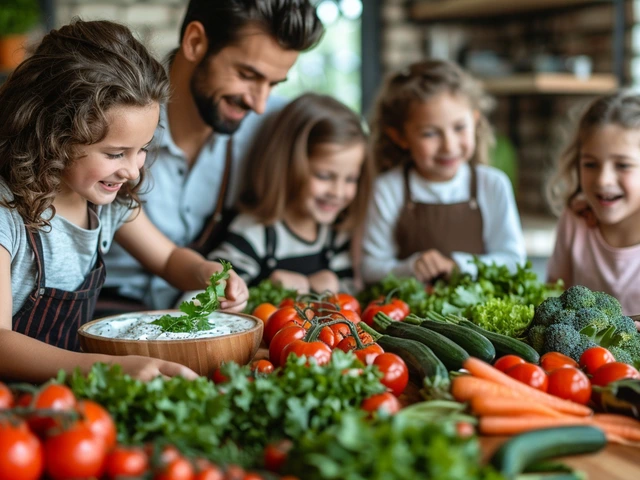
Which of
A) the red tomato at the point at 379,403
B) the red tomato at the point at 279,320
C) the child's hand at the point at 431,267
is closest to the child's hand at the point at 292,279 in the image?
the child's hand at the point at 431,267

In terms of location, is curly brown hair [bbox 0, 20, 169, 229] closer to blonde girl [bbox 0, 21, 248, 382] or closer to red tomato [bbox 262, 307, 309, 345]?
blonde girl [bbox 0, 21, 248, 382]

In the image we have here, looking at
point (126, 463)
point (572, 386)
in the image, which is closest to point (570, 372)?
point (572, 386)

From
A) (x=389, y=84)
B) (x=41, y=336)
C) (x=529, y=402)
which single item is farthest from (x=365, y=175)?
(x=529, y=402)

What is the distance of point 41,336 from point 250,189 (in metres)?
1.47

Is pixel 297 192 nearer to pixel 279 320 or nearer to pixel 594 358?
pixel 279 320

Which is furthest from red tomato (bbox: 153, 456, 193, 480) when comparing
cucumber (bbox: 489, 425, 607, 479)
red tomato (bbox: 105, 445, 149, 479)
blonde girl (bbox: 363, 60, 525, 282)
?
blonde girl (bbox: 363, 60, 525, 282)

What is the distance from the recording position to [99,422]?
120 centimetres

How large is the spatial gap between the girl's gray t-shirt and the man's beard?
2.46ft

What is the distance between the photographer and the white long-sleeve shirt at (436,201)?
3436 mm

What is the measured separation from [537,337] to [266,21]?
1.61 m

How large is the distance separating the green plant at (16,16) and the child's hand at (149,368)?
13.8ft

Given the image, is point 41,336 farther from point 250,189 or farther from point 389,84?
point 389,84

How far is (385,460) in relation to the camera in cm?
102

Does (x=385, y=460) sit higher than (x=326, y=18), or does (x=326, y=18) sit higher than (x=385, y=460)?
(x=326, y=18)
